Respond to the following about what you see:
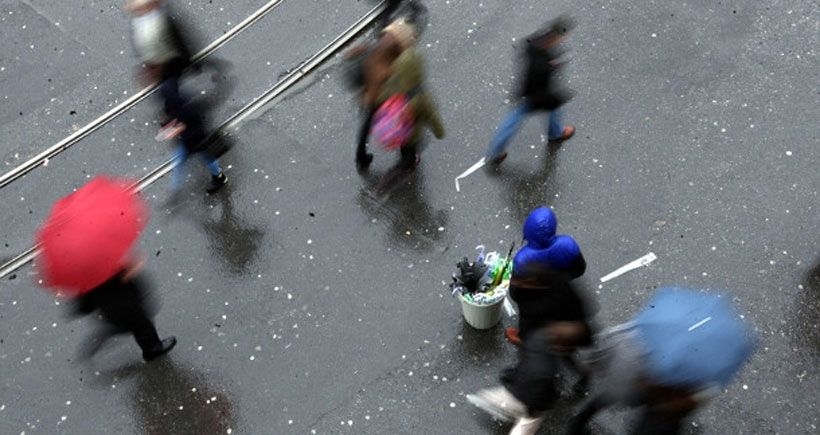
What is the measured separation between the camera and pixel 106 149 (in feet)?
28.7

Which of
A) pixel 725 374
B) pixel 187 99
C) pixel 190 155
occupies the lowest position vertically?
pixel 725 374

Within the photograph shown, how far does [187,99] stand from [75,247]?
2.19m

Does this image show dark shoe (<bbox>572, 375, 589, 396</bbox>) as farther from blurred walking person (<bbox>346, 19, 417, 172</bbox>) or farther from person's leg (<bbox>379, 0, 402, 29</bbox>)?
person's leg (<bbox>379, 0, 402, 29</bbox>)

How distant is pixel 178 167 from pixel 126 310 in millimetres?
1854

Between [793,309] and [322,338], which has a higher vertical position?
[322,338]

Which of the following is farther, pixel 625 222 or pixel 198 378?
pixel 625 222

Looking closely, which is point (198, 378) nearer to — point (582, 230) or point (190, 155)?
point (190, 155)

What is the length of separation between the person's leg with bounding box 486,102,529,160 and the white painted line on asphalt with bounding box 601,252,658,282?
147cm

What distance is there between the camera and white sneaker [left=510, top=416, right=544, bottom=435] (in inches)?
244

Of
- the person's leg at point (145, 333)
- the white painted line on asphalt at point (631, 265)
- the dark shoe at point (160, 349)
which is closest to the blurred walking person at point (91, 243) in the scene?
the person's leg at point (145, 333)

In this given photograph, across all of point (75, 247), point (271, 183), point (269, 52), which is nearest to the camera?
point (75, 247)

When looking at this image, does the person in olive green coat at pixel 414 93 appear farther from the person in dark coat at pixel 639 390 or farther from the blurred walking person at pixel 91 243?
the person in dark coat at pixel 639 390

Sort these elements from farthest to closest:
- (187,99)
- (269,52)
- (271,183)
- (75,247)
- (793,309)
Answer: (269,52) → (271,183) → (187,99) → (793,309) → (75,247)

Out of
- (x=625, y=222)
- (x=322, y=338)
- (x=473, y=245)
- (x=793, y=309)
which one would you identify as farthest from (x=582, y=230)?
(x=322, y=338)
